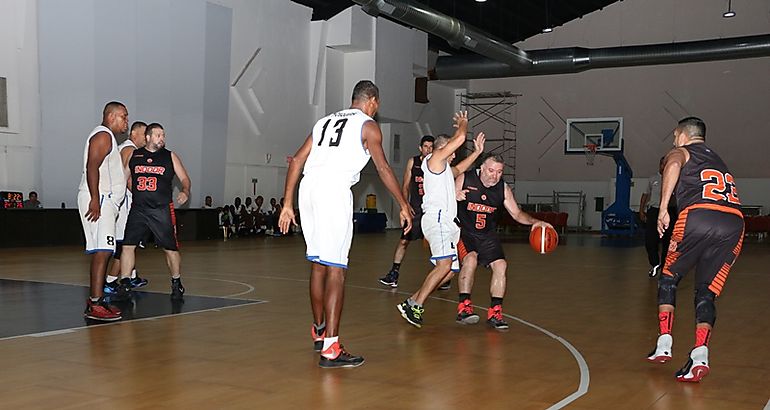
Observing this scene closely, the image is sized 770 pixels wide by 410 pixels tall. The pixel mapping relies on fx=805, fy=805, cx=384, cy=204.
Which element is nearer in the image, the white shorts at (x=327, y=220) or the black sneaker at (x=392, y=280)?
the white shorts at (x=327, y=220)

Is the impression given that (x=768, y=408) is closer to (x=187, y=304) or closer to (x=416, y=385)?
(x=416, y=385)

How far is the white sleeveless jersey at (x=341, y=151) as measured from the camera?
5.47 m

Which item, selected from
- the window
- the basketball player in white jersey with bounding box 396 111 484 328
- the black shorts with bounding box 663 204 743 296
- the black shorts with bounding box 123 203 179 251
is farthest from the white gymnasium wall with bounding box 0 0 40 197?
the black shorts with bounding box 663 204 743 296

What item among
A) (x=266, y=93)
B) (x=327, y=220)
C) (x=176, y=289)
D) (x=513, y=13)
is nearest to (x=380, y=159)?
(x=327, y=220)

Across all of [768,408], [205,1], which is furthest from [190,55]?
[768,408]

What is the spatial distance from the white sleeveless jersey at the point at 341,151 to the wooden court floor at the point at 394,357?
1.30 m

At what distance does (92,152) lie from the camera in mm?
7031

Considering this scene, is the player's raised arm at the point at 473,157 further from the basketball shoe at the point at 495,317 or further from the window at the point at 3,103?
the window at the point at 3,103

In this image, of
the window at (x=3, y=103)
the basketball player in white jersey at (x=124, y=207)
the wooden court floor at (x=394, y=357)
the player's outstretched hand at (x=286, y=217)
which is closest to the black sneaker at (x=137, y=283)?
the wooden court floor at (x=394, y=357)

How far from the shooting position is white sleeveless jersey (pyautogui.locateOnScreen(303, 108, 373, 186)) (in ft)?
18.0

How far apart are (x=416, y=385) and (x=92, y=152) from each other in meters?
3.83

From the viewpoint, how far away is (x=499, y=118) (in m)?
35.2

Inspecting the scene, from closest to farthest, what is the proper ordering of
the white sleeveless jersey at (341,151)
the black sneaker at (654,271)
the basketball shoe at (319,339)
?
the white sleeveless jersey at (341,151)
the basketball shoe at (319,339)
the black sneaker at (654,271)

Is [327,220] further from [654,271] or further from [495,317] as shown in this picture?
[654,271]
